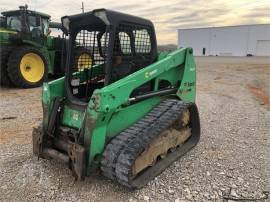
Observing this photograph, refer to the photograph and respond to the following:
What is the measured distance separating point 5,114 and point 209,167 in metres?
4.77

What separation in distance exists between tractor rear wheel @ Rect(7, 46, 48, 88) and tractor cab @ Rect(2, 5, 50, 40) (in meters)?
0.68

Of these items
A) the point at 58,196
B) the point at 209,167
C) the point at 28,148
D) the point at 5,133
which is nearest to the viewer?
the point at 58,196

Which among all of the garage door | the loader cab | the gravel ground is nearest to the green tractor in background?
the gravel ground

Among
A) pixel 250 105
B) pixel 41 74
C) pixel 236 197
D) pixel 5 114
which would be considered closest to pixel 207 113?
pixel 250 105

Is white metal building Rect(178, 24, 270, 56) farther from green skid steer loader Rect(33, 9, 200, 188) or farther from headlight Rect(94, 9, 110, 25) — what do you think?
headlight Rect(94, 9, 110, 25)

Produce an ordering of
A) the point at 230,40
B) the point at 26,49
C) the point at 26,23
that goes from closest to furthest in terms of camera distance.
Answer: the point at 26,49 → the point at 26,23 → the point at 230,40

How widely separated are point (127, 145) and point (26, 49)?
788cm

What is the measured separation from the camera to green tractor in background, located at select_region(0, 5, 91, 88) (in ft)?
32.3

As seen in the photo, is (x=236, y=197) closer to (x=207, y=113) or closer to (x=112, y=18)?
(x=112, y=18)

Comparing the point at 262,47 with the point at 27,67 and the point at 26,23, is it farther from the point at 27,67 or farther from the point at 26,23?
the point at 27,67

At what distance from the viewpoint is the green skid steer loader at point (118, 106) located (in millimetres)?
3318

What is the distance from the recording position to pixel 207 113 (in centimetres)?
689

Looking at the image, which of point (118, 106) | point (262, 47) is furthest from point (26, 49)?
point (262, 47)

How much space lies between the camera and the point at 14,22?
11.0 metres
